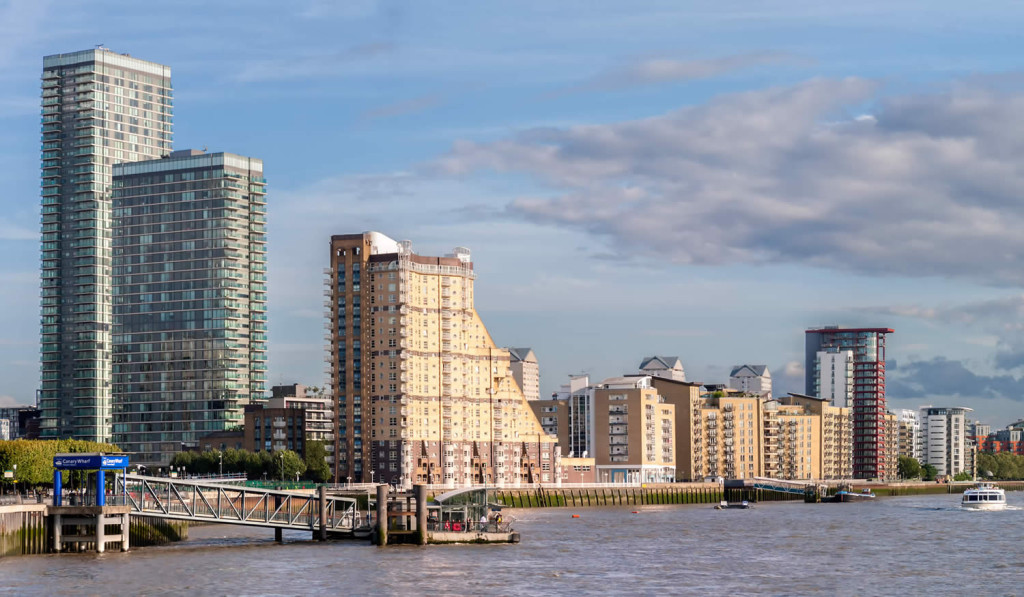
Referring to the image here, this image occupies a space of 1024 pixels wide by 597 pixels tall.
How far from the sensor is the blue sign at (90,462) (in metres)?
117

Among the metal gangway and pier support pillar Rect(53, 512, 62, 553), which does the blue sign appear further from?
pier support pillar Rect(53, 512, 62, 553)

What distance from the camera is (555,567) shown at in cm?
Result: 10912

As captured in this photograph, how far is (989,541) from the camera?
14500cm

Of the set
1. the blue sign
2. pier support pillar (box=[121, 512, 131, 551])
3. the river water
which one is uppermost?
the blue sign

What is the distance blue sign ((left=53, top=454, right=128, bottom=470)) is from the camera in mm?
117312

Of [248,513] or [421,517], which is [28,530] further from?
[421,517]

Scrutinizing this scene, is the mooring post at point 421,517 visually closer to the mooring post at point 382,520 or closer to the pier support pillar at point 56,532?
the mooring post at point 382,520

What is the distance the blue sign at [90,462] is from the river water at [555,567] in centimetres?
697

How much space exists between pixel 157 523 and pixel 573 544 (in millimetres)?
36291

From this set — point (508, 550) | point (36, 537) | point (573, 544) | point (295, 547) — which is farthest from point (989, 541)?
point (36, 537)

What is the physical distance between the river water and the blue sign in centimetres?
697

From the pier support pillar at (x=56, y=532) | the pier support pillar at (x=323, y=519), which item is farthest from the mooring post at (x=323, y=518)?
the pier support pillar at (x=56, y=532)

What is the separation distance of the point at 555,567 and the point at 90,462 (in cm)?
3737

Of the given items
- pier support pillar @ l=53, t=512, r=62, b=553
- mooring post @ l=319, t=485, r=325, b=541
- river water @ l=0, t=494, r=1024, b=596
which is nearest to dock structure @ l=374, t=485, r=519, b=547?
river water @ l=0, t=494, r=1024, b=596
